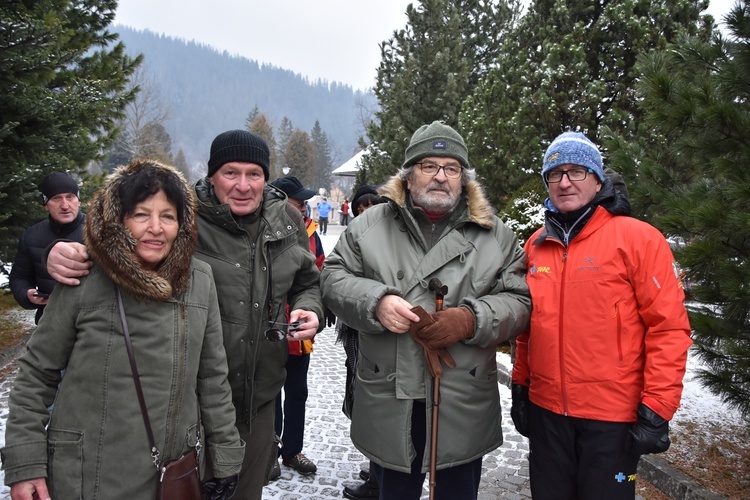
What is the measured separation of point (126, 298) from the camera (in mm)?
1912

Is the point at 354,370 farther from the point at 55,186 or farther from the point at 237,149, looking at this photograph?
the point at 55,186

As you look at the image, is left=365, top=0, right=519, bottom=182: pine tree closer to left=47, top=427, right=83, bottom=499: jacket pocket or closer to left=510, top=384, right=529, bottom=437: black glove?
left=510, top=384, right=529, bottom=437: black glove

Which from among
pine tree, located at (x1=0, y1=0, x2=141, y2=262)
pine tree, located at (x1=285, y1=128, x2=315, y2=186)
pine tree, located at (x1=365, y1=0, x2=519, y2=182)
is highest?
pine tree, located at (x1=285, y1=128, x2=315, y2=186)

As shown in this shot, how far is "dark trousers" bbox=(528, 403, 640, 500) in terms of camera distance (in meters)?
2.32

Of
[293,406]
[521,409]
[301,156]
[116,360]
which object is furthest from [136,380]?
[301,156]

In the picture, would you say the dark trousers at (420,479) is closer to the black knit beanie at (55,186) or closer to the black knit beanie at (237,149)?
the black knit beanie at (237,149)

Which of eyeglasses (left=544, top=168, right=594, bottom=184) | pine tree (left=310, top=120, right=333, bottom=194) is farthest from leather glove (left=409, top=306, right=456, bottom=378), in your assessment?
pine tree (left=310, top=120, right=333, bottom=194)

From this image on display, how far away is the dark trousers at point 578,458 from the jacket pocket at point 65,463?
208 cm

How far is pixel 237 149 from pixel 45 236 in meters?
2.84

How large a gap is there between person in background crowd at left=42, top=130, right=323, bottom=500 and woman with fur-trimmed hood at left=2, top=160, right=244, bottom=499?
292mm

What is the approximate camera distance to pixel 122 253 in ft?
6.14

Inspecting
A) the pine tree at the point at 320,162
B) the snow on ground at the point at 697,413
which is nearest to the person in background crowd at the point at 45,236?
the snow on ground at the point at 697,413

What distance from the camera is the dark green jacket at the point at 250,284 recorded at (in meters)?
2.36

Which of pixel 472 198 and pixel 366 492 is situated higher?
pixel 472 198
